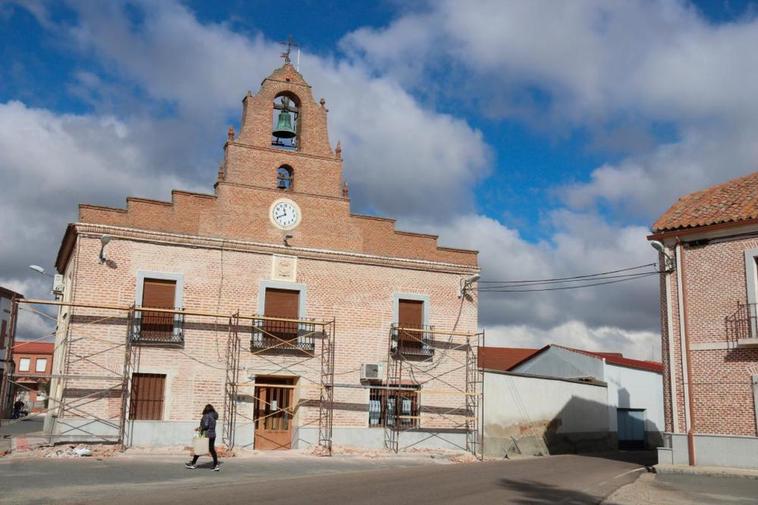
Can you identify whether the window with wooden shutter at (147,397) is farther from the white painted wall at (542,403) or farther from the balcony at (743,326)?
the balcony at (743,326)

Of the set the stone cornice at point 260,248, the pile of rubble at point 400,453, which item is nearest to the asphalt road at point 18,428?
the stone cornice at point 260,248

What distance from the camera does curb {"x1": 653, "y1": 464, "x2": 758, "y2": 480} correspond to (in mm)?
18203

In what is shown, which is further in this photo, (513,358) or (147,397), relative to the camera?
(513,358)

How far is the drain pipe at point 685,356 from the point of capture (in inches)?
779

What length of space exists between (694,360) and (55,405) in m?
17.3

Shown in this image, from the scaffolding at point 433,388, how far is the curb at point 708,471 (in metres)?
6.47

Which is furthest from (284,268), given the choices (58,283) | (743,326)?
(743,326)

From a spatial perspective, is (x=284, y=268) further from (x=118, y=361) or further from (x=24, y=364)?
(x=24, y=364)

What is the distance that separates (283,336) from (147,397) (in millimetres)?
4327

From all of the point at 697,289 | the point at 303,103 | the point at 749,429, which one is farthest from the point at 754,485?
the point at 303,103

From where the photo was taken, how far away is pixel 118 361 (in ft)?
69.3

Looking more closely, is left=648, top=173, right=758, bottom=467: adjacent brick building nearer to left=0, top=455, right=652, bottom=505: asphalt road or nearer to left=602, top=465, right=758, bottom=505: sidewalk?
left=602, top=465, right=758, bottom=505: sidewalk

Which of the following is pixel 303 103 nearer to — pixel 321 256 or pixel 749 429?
pixel 321 256

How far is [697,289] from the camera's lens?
20.5 metres
